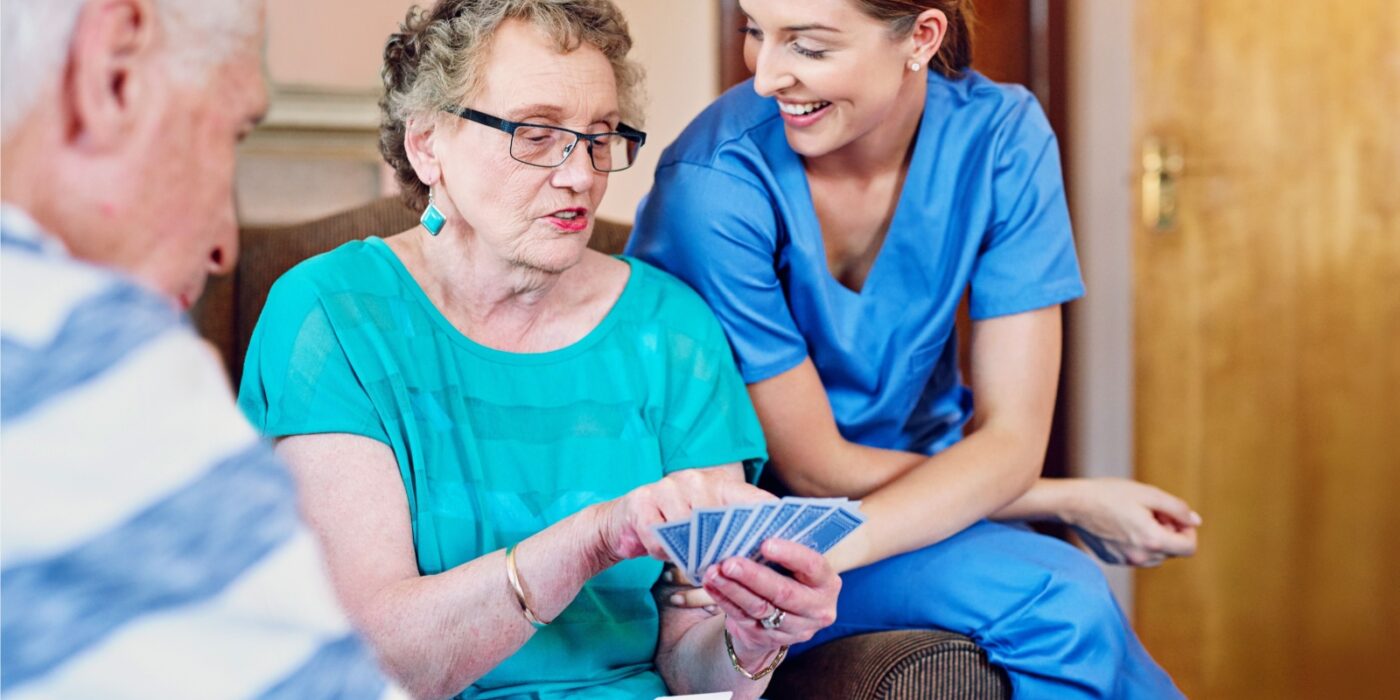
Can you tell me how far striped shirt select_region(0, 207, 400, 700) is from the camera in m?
0.62

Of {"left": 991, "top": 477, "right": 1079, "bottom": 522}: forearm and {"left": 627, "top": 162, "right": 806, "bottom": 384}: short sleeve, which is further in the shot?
{"left": 991, "top": 477, "right": 1079, "bottom": 522}: forearm

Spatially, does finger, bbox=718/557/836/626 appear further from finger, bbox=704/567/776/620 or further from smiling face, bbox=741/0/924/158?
smiling face, bbox=741/0/924/158

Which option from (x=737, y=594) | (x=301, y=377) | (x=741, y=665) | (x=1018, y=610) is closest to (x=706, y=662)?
(x=741, y=665)

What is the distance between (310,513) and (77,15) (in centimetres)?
71

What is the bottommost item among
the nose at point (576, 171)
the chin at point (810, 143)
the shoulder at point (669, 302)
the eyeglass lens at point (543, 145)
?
the shoulder at point (669, 302)

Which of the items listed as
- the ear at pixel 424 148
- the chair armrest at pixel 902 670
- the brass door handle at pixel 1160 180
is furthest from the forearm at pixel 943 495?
the brass door handle at pixel 1160 180

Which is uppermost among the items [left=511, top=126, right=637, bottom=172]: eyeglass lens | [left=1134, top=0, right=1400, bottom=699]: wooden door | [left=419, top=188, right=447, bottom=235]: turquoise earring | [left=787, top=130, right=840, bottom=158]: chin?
[left=511, top=126, right=637, bottom=172]: eyeglass lens

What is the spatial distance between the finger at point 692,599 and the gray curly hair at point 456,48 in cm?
55

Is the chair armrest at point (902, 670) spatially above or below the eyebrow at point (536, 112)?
below

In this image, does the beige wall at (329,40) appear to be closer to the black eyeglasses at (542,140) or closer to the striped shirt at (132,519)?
the black eyeglasses at (542,140)

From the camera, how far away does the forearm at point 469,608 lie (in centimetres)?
132

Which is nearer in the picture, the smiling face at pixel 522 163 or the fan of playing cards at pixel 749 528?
the fan of playing cards at pixel 749 528

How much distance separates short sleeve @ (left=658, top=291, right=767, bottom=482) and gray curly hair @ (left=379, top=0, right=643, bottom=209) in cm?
28

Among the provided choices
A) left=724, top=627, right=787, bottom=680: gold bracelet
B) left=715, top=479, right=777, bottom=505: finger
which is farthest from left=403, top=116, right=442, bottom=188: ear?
left=724, top=627, right=787, bottom=680: gold bracelet
